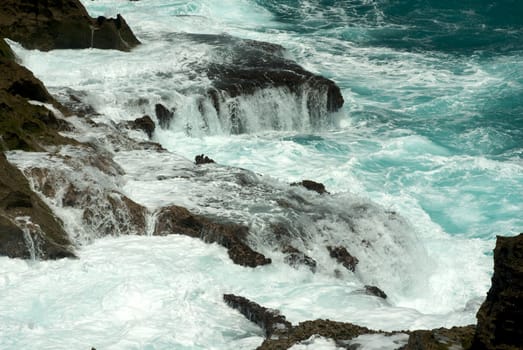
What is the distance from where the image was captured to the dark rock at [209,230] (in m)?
11.6

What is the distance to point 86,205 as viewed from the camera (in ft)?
39.4

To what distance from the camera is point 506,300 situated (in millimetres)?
5859

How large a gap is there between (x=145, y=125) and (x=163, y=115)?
4.71 ft

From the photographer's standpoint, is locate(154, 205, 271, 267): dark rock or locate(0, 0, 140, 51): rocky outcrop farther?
locate(0, 0, 140, 51): rocky outcrop

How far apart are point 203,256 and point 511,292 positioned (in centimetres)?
633

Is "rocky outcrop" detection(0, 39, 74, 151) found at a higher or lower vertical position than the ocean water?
higher

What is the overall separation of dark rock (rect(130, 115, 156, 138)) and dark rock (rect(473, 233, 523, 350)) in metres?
13.0

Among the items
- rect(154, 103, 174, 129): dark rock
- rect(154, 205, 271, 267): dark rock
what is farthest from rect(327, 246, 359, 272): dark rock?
rect(154, 103, 174, 129): dark rock

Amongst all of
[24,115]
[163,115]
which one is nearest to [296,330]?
[24,115]

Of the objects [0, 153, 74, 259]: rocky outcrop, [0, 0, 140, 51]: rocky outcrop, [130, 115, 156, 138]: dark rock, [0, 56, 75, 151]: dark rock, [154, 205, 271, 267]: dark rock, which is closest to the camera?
[0, 153, 74, 259]: rocky outcrop

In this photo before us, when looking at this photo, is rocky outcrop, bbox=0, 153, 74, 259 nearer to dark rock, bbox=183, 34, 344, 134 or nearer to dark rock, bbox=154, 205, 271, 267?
dark rock, bbox=154, 205, 271, 267

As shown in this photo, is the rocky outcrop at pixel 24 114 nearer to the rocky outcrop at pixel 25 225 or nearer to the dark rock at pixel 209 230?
the rocky outcrop at pixel 25 225

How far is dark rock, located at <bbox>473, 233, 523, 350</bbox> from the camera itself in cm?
582

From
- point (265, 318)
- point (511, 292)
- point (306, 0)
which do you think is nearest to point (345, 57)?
point (306, 0)
